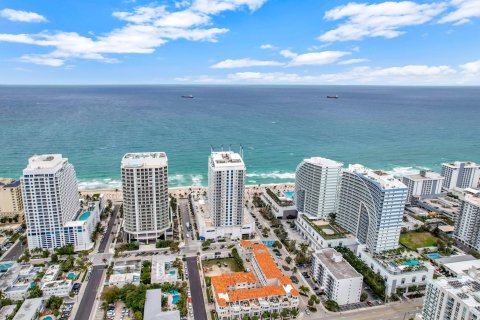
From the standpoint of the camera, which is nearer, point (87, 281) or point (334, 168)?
point (87, 281)

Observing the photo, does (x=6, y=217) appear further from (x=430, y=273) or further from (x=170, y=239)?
(x=430, y=273)

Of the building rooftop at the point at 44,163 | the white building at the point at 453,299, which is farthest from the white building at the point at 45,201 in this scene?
the white building at the point at 453,299

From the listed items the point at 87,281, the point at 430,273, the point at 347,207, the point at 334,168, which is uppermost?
the point at 334,168

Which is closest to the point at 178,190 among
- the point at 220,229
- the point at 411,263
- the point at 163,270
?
the point at 220,229

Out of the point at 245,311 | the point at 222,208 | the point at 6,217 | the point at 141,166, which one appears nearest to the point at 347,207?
the point at 222,208

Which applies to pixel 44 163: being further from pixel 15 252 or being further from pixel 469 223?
pixel 469 223

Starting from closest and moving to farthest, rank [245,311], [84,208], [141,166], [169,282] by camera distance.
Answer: [245,311]
[169,282]
[141,166]
[84,208]
